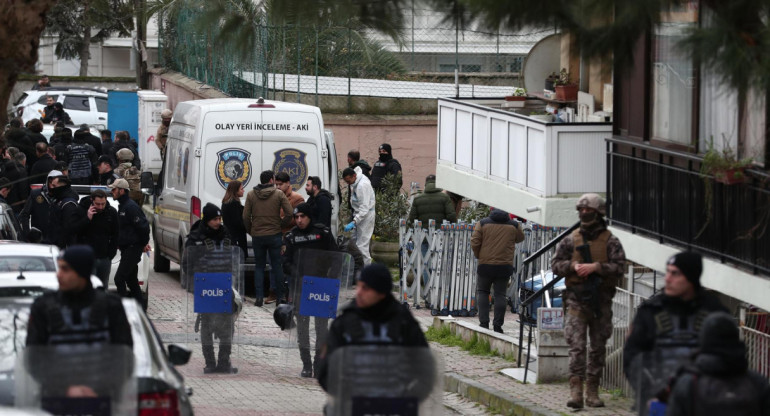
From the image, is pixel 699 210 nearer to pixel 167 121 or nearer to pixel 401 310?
pixel 401 310

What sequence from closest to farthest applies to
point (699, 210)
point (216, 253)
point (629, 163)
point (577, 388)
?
point (577, 388) < point (699, 210) < point (216, 253) < point (629, 163)

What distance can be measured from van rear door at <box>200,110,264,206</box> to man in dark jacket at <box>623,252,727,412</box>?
11275 mm

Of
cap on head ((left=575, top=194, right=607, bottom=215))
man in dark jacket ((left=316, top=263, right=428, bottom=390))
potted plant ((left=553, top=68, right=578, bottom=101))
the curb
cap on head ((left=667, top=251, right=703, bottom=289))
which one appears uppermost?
potted plant ((left=553, top=68, right=578, bottom=101))

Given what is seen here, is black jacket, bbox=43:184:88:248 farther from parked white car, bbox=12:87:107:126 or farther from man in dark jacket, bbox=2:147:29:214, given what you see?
parked white car, bbox=12:87:107:126

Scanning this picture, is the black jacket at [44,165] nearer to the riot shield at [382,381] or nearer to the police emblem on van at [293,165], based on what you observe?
the police emblem on van at [293,165]

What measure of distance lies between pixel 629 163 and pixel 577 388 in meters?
4.07

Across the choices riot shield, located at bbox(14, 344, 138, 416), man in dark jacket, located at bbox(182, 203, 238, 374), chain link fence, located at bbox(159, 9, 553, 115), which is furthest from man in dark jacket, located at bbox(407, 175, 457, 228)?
riot shield, located at bbox(14, 344, 138, 416)

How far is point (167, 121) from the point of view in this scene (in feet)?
91.0


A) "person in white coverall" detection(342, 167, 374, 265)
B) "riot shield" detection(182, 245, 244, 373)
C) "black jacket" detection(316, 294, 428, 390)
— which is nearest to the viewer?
"black jacket" detection(316, 294, 428, 390)

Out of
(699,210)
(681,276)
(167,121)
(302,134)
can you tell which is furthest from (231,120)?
(681,276)

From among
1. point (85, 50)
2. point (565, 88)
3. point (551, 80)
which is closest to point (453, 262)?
point (565, 88)

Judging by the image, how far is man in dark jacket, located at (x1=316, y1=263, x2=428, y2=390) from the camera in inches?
292

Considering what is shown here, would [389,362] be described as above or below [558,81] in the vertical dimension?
below

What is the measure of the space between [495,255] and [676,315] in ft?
27.7
